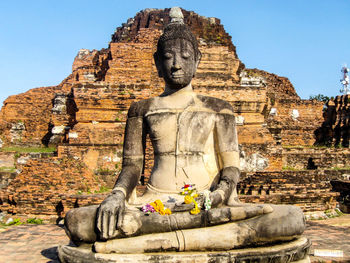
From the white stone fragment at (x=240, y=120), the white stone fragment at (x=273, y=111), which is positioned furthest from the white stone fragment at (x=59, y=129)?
the white stone fragment at (x=273, y=111)

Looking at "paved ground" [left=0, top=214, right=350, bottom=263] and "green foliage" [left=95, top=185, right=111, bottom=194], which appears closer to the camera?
"paved ground" [left=0, top=214, right=350, bottom=263]

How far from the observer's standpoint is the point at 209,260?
3607 millimetres

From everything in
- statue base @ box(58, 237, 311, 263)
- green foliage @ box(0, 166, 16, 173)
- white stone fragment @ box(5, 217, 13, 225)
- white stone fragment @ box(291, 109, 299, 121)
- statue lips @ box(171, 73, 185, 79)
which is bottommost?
A: white stone fragment @ box(5, 217, 13, 225)

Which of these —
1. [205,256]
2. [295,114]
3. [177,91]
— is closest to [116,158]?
[177,91]

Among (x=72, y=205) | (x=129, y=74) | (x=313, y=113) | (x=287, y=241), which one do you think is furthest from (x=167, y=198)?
(x=313, y=113)

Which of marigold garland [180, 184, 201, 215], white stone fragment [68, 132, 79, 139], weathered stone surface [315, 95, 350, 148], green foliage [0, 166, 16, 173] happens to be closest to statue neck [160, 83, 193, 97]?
marigold garland [180, 184, 201, 215]

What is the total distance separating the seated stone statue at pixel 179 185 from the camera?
12.2 feet

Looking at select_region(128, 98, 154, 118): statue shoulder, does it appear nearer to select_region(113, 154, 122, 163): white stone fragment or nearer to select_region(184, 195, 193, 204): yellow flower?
select_region(184, 195, 193, 204): yellow flower

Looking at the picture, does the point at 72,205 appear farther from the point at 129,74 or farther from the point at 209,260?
the point at 129,74

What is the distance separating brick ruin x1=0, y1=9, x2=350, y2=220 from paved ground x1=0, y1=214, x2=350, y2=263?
57.3 inches

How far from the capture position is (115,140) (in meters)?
11.6

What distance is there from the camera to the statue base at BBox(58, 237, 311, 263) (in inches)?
140

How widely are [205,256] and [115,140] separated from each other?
27.0 ft

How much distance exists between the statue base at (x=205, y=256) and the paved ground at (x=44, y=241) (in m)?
0.82
